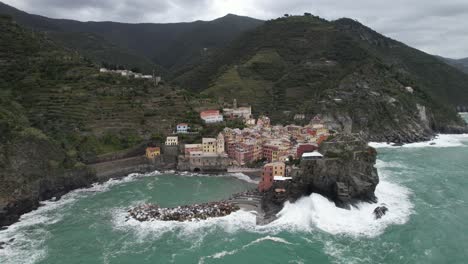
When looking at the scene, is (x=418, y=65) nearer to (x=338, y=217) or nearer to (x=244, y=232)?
(x=338, y=217)

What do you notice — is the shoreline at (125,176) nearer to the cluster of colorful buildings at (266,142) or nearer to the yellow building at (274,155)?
the cluster of colorful buildings at (266,142)

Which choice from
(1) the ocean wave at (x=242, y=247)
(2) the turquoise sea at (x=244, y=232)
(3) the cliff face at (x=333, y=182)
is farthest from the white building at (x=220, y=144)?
(1) the ocean wave at (x=242, y=247)

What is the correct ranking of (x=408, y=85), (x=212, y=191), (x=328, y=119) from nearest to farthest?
(x=212, y=191), (x=328, y=119), (x=408, y=85)

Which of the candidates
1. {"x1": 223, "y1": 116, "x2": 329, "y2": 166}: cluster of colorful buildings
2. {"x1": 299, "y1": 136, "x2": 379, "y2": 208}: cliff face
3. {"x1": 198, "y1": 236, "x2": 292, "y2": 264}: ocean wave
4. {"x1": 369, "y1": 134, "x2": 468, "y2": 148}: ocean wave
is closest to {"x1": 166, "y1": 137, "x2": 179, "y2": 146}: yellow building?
{"x1": 223, "y1": 116, "x2": 329, "y2": 166}: cluster of colorful buildings

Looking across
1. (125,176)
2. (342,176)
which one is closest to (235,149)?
(125,176)

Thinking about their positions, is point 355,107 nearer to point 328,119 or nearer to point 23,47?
point 328,119

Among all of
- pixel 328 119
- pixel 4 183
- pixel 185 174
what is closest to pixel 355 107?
pixel 328 119
